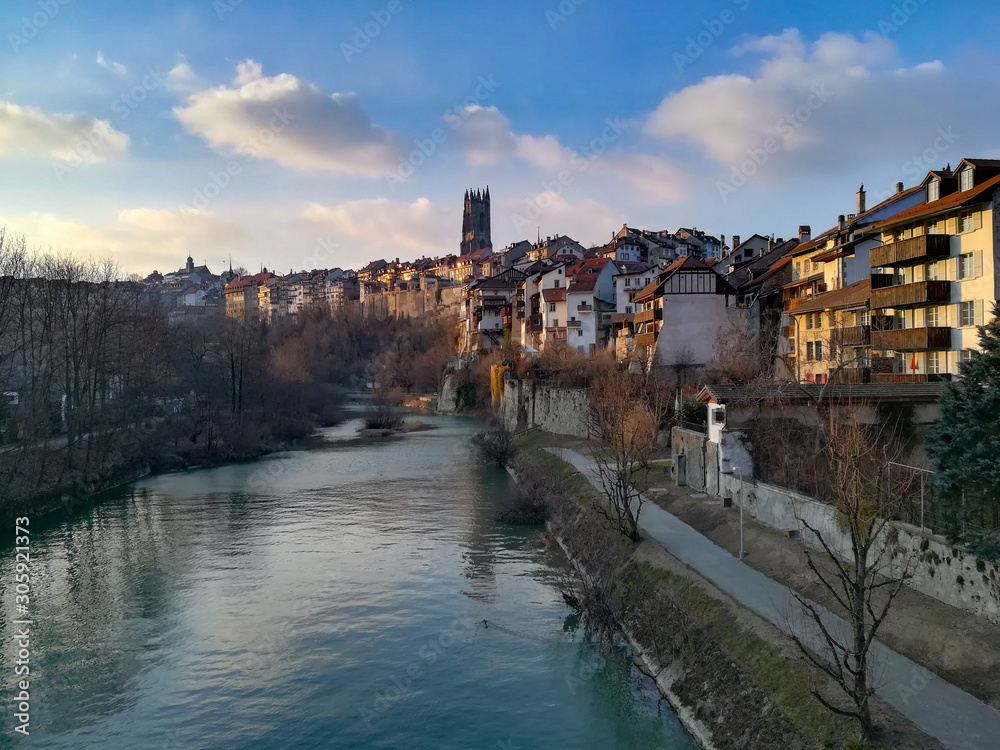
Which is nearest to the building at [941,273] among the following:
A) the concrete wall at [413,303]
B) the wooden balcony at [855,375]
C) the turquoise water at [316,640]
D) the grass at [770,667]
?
the wooden balcony at [855,375]

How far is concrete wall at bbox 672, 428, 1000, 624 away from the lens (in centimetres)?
1142

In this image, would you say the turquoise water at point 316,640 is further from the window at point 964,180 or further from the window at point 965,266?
the window at point 964,180

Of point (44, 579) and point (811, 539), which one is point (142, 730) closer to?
point (44, 579)

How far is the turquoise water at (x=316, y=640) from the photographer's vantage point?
1274 cm

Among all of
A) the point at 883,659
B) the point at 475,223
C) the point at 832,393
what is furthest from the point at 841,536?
the point at 475,223

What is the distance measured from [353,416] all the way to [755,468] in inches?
2112

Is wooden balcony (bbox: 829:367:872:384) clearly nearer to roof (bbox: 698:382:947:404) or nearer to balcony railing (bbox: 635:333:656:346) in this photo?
roof (bbox: 698:382:947:404)

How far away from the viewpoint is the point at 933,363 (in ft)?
85.4

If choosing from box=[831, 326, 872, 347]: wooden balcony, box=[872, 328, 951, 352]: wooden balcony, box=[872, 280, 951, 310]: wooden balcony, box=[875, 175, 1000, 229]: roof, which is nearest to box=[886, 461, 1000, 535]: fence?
box=[872, 328, 951, 352]: wooden balcony

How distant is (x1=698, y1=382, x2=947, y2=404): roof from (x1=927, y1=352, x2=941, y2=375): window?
4723 mm

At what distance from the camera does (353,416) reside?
7081 cm

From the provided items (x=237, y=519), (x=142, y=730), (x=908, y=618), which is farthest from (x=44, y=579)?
(x=908, y=618)

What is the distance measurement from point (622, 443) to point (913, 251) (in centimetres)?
1277

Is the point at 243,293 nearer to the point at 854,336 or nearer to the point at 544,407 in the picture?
the point at 544,407
